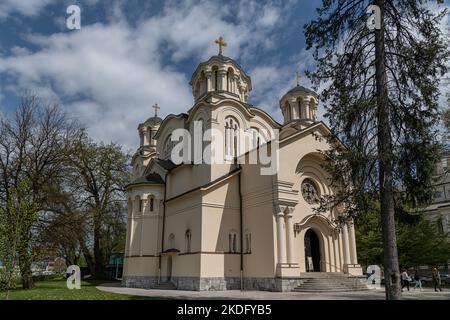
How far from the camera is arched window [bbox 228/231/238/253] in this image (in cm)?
2000

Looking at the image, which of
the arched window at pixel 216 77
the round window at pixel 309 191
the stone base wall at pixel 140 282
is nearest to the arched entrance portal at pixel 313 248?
the round window at pixel 309 191

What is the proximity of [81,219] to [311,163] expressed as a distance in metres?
14.0

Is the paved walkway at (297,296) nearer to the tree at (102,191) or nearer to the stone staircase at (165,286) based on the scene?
the stone staircase at (165,286)

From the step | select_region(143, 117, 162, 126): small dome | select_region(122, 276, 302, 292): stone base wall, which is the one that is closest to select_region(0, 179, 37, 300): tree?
select_region(122, 276, 302, 292): stone base wall

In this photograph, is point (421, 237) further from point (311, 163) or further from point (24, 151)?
point (24, 151)

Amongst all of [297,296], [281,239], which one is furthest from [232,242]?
[297,296]

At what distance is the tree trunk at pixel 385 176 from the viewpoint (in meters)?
9.71

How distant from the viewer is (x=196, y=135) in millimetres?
23531

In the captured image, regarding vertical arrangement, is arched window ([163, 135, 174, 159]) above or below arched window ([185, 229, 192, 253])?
above

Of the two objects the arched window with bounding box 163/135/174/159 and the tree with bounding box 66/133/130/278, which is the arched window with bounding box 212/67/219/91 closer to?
the arched window with bounding box 163/135/174/159

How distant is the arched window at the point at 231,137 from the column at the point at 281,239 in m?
6.03

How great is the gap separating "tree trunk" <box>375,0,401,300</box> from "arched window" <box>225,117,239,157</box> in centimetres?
1292
